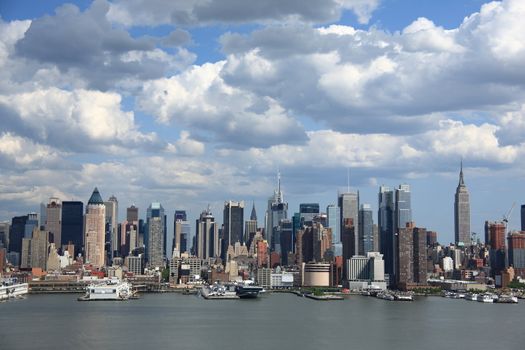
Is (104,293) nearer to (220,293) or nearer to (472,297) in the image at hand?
(220,293)

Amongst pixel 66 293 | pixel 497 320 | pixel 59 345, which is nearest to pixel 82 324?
pixel 59 345

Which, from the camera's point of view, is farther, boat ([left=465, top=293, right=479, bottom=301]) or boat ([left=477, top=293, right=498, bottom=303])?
boat ([left=465, top=293, right=479, bottom=301])

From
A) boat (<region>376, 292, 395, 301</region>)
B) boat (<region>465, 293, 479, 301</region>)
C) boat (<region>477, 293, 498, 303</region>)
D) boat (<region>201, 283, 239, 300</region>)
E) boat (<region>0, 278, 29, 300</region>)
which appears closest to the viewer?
boat (<region>0, 278, 29, 300</region>)

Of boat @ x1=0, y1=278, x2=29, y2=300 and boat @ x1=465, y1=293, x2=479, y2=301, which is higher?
boat @ x1=0, y1=278, x2=29, y2=300

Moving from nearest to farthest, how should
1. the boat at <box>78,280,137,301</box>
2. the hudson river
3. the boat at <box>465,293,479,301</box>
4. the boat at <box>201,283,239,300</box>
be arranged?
the hudson river < the boat at <box>78,280,137,301</box> < the boat at <box>201,283,239,300</box> < the boat at <box>465,293,479,301</box>

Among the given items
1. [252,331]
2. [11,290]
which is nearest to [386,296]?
[11,290]

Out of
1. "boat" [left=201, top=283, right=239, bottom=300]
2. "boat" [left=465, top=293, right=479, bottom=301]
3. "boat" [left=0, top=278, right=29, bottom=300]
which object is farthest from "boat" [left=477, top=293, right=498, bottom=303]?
"boat" [left=0, top=278, right=29, bottom=300]

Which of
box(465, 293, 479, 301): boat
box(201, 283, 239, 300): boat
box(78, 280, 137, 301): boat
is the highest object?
box(78, 280, 137, 301): boat

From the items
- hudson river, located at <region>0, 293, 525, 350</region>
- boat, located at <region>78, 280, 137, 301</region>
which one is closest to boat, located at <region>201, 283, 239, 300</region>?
boat, located at <region>78, 280, 137, 301</region>

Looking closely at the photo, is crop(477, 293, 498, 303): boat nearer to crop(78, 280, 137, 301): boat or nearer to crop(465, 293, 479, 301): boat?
crop(465, 293, 479, 301): boat

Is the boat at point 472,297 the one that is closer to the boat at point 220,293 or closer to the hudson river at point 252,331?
the boat at point 220,293

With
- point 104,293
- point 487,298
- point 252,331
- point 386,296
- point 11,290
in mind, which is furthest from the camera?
point 386,296
